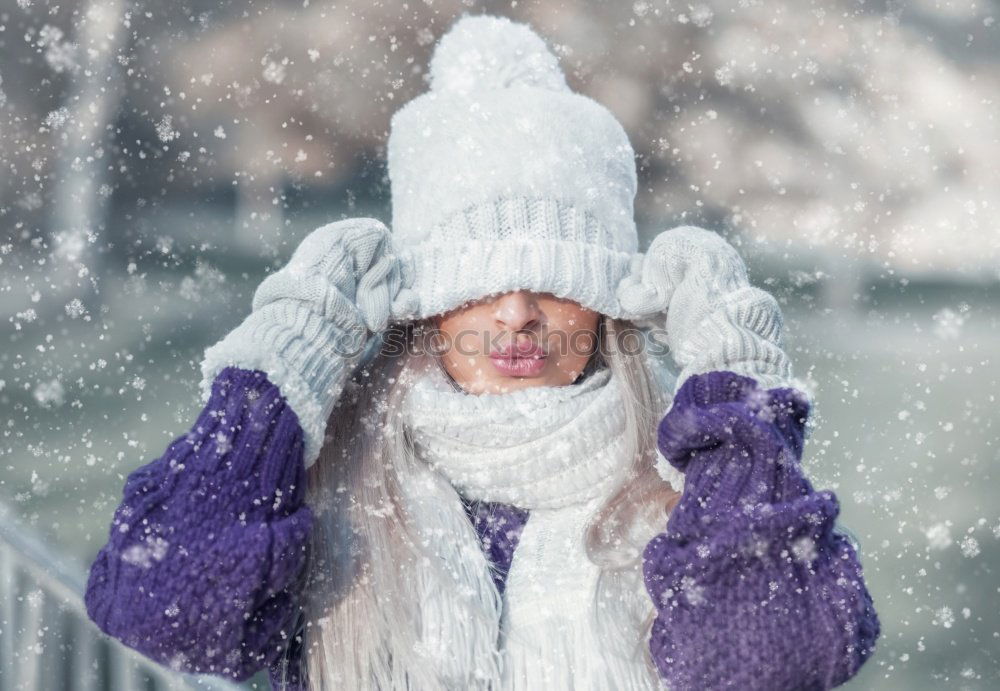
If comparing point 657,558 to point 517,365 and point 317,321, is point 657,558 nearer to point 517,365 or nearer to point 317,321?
point 517,365

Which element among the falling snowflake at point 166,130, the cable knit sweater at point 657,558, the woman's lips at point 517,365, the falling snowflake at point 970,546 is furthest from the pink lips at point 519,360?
the falling snowflake at point 970,546

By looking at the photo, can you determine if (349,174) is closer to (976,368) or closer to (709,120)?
(709,120)

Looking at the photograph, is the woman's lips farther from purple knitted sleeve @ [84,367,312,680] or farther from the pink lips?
purple knitted sleeve @ [84,367,312,680]

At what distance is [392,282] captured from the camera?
1.25 meters

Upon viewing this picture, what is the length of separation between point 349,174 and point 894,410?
1.15 metres

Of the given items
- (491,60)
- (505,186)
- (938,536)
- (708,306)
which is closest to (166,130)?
(491,60)

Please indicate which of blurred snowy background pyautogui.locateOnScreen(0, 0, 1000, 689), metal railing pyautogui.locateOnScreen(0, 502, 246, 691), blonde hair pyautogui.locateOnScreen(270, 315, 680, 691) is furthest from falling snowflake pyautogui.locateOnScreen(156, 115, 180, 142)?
blonde hair pyautogui.locateOnScreen(270, 315, 680, 691)

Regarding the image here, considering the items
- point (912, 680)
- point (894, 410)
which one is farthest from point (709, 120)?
point (912, 680)

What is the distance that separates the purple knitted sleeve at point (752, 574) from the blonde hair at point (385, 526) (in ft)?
0.34

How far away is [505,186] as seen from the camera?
1.26 metres

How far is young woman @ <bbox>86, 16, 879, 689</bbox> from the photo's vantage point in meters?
1.06

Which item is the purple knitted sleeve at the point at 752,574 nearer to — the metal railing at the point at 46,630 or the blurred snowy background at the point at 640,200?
the metal railing at the point at 46,630

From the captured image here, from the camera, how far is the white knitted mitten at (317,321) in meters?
1.13

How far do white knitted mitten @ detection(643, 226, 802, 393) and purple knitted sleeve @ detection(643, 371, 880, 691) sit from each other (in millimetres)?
71
